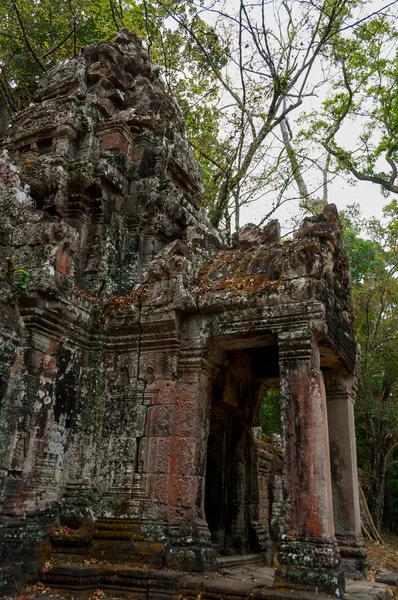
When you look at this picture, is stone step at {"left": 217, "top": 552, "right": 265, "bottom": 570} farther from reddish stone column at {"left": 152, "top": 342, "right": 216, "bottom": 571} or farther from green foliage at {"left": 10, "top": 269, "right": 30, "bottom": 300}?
green foliage at {"left": 10, "top": 269, "right": 30, "bottom": 300}

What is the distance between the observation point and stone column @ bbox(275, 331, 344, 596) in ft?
17.1

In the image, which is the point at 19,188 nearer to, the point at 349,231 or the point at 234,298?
the point at 234,298

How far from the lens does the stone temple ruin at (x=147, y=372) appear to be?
5.86 m

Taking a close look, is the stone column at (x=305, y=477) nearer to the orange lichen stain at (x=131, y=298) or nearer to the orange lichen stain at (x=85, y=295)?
the orange lichen stain at (x=131, y=298)

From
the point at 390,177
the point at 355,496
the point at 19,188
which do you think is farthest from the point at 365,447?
the point at 19,188

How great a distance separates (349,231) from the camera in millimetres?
25328

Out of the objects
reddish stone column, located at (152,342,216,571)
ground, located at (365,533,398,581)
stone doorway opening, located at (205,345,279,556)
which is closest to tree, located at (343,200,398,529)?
ground, located at (365,533,398,581)

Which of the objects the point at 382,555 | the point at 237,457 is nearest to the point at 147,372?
the point at 237,457

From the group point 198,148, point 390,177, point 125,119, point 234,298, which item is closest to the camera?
point 234,298

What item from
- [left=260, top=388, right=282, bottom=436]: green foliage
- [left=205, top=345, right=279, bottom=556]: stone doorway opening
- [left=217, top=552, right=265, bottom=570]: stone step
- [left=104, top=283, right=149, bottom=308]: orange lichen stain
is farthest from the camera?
[left=260, top=388, right=282, bottom=436]: green foliage

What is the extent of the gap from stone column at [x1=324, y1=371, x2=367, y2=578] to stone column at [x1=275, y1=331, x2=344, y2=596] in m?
1.87

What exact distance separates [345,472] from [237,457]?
2186 millimetres

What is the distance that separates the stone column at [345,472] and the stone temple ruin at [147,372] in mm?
23

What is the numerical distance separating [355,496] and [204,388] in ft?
9.44
